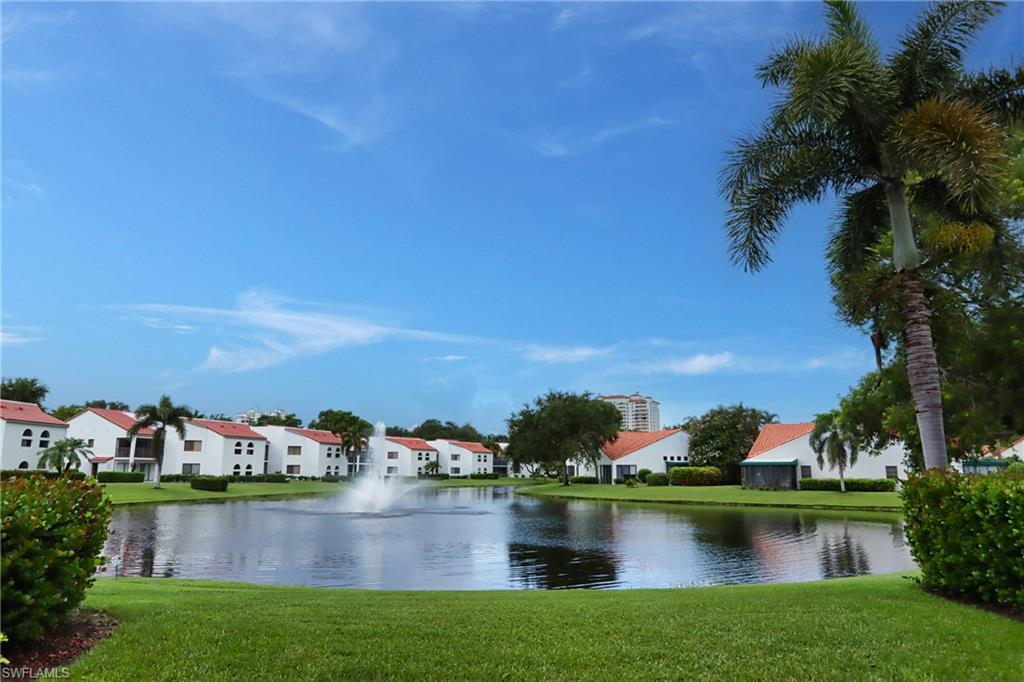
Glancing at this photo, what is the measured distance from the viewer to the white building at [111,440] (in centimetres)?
7100

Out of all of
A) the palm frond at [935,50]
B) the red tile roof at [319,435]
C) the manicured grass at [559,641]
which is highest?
the palm frond at [935,50]

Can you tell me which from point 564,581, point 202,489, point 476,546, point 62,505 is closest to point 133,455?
point 202,489

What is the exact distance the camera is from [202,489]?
53094 millimetres

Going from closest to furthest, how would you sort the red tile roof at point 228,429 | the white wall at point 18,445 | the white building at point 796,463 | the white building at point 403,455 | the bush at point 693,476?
the white building at point 796,463 < the white wall at point 18,445 < the bush at point 693,476 < the red tile roof at point 228,429 < the white building at point 403,455

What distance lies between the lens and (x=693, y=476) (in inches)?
2447

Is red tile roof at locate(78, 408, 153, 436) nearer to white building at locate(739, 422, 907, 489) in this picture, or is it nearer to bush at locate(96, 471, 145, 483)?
bush at locate(96, 471, 145, 483)

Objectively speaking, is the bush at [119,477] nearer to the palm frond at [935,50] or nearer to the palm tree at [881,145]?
the palm tree at [881,145]

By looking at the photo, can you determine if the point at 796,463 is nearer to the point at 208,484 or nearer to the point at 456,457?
the point at 208,484

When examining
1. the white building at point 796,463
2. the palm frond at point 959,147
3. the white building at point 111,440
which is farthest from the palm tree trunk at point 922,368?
the white building at point 111,440

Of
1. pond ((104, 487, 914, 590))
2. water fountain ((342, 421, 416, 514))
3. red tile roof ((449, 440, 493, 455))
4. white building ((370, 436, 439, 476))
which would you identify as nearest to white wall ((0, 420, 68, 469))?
water fountain ((342, 421, 416, 514))

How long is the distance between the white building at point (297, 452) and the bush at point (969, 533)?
289ft

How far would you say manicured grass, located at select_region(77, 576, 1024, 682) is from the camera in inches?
223

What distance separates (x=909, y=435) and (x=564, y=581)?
1365cm

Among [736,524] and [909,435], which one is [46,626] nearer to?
[909,435]
